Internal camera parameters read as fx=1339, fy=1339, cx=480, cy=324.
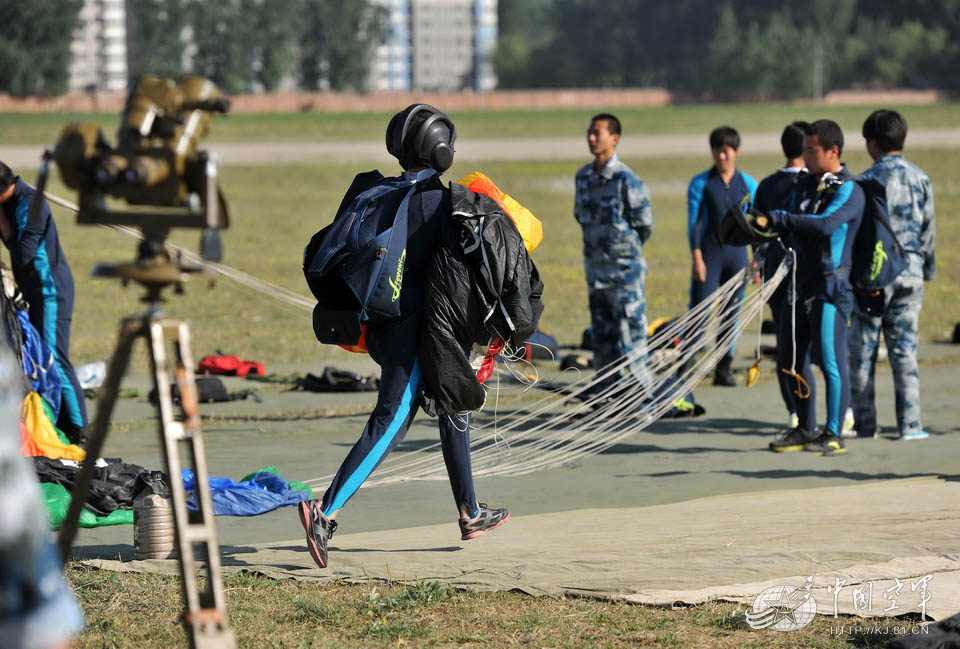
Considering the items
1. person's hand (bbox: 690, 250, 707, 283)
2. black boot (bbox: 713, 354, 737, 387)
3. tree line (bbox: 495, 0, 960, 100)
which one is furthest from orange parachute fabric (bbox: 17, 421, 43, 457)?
tree line (bbox: 495, 0, 960, 100)

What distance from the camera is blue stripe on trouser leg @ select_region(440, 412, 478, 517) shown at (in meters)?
4.94

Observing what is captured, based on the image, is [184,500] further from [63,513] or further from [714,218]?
[714,218]

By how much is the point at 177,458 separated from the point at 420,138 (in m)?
2.15

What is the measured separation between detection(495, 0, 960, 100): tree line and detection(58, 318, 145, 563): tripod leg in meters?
85.1

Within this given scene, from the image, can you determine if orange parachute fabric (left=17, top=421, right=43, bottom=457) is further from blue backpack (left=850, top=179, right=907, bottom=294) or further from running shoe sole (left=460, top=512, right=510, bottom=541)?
blue backpack (left=850, top=179, right=907, bottom=294)

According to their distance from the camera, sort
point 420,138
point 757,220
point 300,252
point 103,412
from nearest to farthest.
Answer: point 103,412, point 420,138, point 757,220, point 300,252

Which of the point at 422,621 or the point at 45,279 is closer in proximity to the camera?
the point at 422,621

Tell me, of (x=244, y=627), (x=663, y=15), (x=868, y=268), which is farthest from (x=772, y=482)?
(x=663, y=15)

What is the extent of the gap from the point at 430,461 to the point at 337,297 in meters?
2.04

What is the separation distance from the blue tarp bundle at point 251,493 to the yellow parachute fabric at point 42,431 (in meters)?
0.78

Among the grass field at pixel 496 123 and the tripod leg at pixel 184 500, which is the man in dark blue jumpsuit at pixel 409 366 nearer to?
the tripod leg at pixel 184 500

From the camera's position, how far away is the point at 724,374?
950 centimetres

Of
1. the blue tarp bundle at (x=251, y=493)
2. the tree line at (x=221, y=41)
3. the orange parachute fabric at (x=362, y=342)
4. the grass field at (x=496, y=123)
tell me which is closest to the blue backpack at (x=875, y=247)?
the blue tarp bundle at (x=251, y=493)

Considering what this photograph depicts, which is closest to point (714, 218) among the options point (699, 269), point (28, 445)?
point (699, 269)
